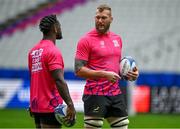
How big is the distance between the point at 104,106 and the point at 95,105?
4.7 inches

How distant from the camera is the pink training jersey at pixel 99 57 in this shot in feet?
26.2

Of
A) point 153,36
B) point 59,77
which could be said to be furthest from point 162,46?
point 59,77

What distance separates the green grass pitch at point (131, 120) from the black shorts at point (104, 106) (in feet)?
20.0

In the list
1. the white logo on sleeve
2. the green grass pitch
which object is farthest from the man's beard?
the green grass pitch

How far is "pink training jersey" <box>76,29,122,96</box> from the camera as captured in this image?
8000mm

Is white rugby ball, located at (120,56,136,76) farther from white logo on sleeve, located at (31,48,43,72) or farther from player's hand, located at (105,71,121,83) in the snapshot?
white logo on sleeve, located at (31,48,43,72)

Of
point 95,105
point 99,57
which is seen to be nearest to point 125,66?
point 99,57

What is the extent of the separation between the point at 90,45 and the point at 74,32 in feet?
48.0

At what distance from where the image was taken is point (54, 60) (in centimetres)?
687

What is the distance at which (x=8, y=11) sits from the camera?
77.3 feet

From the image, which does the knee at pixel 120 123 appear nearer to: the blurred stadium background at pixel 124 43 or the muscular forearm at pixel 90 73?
the muscular forearm at pixel 90 73

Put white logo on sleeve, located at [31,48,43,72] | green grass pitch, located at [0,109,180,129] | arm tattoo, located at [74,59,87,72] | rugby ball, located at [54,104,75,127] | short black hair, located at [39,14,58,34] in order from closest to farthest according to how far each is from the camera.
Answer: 1. rugby ball, located at [54,104,75,127]
2. white logo on sleeve, located at [31,48,43,72]
3. short black hair, located at [39,14,58,34]
4. arm tattoo, located at [74,59,87,72]
5. green grass pitch, located at [0,109,180,129]

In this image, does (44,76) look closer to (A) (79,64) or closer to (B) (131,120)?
(A) (79,64)

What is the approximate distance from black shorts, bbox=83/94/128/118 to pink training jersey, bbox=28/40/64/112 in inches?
42.6
